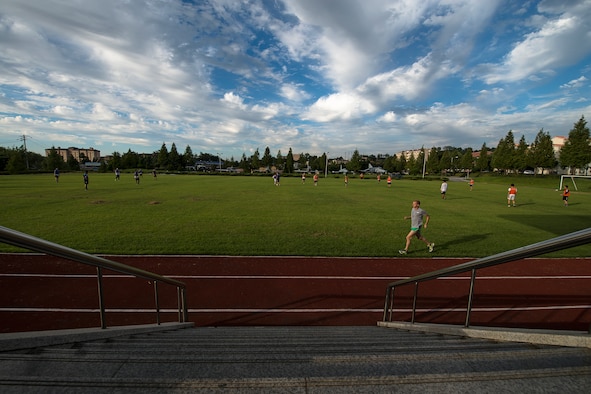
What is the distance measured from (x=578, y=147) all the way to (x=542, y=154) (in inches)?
436

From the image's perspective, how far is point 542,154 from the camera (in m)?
60.5

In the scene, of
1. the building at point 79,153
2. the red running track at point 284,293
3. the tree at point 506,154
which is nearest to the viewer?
the red running track at point 284,293

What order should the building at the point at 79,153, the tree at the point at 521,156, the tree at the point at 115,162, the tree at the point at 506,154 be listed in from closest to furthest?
the tree at the point at 521,156, the tree at the point at 506,154, the tree at the point at 115,162, the building at the point at 79,153

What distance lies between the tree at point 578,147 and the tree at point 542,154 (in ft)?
29.2

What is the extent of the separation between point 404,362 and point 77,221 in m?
16.5

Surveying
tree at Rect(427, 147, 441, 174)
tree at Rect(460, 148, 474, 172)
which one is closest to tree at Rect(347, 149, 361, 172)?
tree at Rect(427, 147, 441, 174)

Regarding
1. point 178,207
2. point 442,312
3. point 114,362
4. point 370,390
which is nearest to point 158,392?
point 114,362

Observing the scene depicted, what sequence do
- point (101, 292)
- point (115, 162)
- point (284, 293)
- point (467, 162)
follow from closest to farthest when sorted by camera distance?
point (101, 292)
point (284, 293)
point (467, 162)
point (115, 162)

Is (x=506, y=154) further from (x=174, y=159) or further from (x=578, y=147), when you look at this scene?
(x=174, y=159)

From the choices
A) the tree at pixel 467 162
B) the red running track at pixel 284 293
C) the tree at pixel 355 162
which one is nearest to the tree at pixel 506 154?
the tree at pixel 467 162

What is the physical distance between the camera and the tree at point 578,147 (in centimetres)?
4941

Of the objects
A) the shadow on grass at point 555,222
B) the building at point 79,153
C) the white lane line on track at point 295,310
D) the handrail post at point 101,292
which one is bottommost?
the white lane line on track at point 295,310

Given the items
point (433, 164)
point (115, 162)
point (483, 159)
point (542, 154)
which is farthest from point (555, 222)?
point (115, 162)

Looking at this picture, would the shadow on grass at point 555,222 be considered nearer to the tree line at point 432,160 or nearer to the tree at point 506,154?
the tree line at point 432,160
